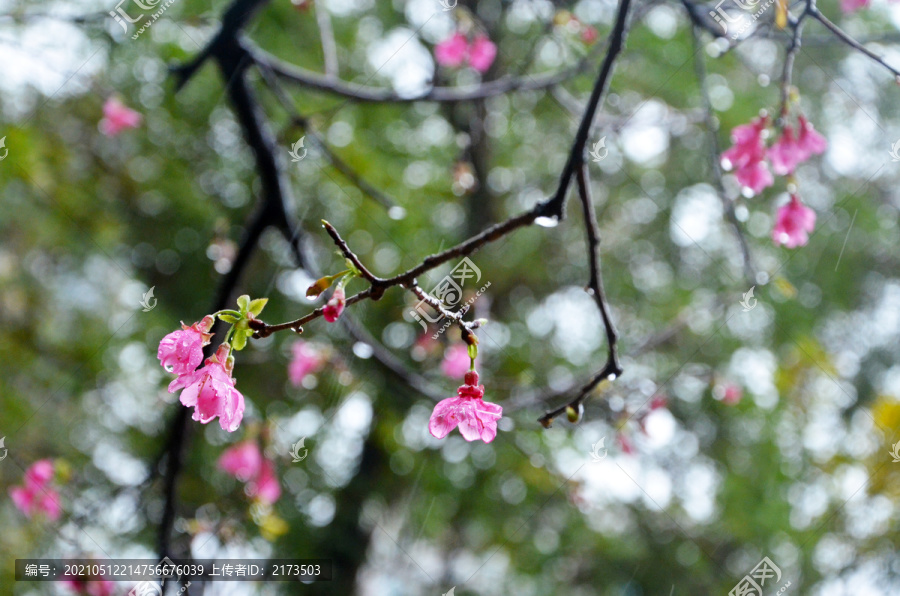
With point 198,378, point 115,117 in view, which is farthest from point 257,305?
point 115,117

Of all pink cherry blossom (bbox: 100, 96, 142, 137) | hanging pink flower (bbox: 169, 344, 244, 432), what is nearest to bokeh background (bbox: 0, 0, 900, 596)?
pink cherry blossom (bbox: 100, 96, 142, 137)

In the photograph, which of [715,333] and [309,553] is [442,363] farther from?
[715,333]

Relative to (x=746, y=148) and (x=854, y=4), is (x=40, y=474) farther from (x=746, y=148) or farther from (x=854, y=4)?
(x=854, y=4)

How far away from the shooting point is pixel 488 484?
3371 millimetres

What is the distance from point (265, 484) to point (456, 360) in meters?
0.79

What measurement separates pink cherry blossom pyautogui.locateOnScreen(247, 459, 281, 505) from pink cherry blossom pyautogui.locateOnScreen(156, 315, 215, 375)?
56.9 inches

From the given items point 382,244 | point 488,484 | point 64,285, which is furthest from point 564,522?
point 64,285

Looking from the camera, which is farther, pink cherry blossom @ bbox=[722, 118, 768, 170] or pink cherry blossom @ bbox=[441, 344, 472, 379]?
pink cherry blossom @ bbox=[441, 344, 472, 379]

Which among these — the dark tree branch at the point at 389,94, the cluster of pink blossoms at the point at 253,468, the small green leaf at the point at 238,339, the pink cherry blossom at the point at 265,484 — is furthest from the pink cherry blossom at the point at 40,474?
the small green leaf at the point at 238,339

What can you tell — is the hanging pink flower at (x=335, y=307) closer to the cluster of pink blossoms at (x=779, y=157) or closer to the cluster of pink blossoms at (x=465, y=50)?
the cluster of pink blossoms at (x=779, y=157)

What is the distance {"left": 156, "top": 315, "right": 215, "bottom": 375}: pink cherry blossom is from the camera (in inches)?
31.8

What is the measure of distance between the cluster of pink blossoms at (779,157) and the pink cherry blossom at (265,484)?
5.69 ft

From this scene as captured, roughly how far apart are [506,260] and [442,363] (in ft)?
3.88

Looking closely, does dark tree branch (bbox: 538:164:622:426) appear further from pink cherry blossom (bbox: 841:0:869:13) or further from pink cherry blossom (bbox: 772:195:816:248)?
pink cherry blossom (bbox: 841:0:869:13)
